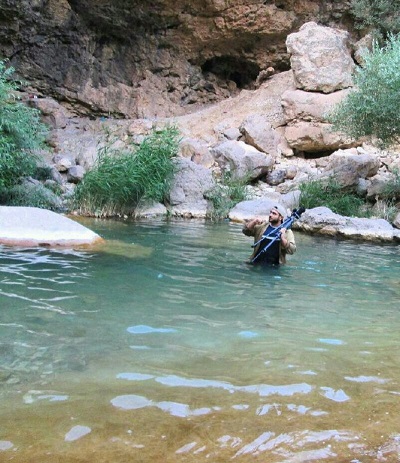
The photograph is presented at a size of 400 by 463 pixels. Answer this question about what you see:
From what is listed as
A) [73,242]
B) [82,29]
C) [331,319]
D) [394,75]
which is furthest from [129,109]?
[331,319]

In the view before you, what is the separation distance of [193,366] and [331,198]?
40.8 ft

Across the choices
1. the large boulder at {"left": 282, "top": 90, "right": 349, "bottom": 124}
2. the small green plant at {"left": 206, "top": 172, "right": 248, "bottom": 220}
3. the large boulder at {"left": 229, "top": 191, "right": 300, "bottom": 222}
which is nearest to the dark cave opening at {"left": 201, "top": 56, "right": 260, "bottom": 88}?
the large boulder at {"left": 282, "top": 90, "right": 349, "bottom": 124}

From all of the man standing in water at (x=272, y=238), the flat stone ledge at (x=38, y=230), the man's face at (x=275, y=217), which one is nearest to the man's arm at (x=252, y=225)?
the man standing in water at (x=272, y=238)

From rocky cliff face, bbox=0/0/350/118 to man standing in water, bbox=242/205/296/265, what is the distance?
17.9 metres

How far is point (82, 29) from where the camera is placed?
917 inches

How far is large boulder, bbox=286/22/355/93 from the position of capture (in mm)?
19406

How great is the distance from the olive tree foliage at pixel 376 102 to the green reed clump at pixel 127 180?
16.9 feet

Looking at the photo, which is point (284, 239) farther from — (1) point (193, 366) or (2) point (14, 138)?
(2) point (14, 138)

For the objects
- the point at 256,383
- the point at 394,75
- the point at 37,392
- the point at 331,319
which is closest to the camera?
the point at 37,392

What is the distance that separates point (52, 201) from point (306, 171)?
29.3 feet

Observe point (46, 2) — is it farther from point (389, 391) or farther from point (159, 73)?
point (389, 391)

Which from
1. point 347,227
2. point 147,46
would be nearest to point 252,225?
point 347,227

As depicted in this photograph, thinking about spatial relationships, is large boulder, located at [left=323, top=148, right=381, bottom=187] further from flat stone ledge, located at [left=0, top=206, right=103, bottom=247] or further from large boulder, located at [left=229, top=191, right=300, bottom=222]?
flat stone ledge, located at [left=0, top=206, right=103, bottom=247]

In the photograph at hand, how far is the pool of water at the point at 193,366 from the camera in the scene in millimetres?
2104
